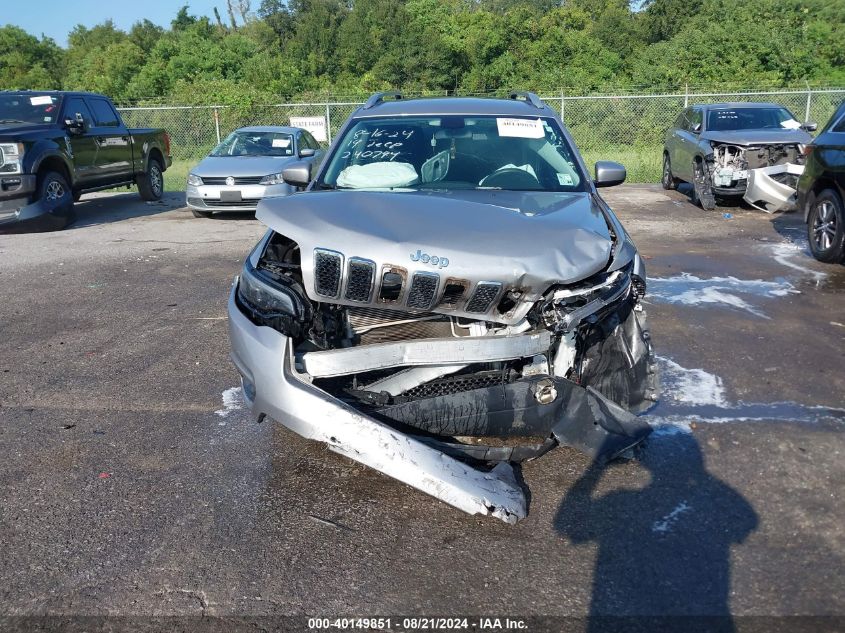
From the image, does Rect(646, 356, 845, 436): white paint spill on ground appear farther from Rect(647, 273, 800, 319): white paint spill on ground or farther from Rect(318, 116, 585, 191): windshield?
Rect(647, 273, 800, 319): white paint spill on ground

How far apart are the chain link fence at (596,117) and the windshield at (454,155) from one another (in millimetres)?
15225

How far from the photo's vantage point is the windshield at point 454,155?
4.91 m

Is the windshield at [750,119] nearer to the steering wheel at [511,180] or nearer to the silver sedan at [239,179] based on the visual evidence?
the silver sedan at [239,179]

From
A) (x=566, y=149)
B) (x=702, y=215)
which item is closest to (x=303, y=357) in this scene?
(x=566, y=149)

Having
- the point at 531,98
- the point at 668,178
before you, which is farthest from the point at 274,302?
the point at 668,178

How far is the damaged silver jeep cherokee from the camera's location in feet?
10.8

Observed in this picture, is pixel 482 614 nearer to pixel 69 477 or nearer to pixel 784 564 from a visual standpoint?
pixel 784 564

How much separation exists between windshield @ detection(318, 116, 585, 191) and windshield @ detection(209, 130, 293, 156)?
8.55 metres

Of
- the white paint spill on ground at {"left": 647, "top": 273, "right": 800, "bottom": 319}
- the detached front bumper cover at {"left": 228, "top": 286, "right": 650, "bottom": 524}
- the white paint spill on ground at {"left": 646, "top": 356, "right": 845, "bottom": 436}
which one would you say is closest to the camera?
the detached front bumper cover at {"left": 228, "top": 286, "right": 650, "bottom": 524}

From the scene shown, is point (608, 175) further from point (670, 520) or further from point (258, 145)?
point (258, 145)

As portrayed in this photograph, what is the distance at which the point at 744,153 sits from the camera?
12773 mm

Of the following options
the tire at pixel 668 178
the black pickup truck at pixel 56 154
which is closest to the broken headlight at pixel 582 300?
the black pickup truck at pixel 56 154

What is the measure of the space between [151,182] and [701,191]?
1040 cm

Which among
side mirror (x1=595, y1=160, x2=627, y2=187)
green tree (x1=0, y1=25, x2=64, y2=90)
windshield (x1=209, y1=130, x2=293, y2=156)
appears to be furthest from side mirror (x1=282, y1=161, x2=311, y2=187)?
green tree (x1=0, y1=25, x2=64, y2=90)
